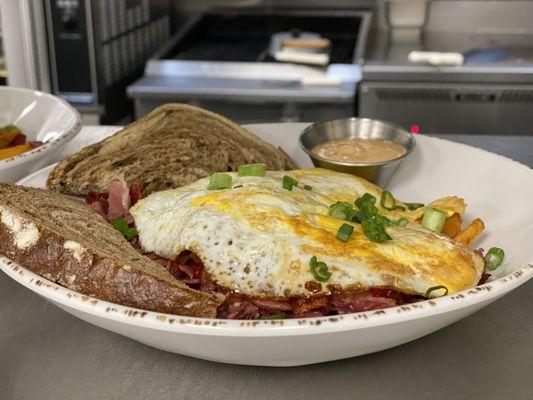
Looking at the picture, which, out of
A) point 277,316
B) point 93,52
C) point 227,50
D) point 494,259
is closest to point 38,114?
point 277,316

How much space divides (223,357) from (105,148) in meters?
0.87

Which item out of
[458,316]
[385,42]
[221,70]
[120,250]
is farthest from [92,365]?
[385,42]

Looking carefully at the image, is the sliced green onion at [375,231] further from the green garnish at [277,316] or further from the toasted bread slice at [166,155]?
the toasted bread slice at [166,155]

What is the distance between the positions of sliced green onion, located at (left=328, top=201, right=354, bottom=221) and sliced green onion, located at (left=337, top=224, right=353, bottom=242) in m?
0.11

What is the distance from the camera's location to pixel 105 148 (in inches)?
76.5

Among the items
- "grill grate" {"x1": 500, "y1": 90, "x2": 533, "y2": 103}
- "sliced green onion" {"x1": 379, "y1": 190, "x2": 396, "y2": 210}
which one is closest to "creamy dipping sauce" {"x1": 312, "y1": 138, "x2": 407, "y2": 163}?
"sliced green onion" {"x1": 379, "y1": 190, "x2": 396, "y2": 210}

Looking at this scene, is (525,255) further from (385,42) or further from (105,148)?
(385,42)

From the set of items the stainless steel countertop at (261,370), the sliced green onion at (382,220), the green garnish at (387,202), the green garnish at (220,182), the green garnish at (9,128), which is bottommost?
the stainless steel countertop at (261,370)

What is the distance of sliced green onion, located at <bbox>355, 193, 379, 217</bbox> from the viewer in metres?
1.57

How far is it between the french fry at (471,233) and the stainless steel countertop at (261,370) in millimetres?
257

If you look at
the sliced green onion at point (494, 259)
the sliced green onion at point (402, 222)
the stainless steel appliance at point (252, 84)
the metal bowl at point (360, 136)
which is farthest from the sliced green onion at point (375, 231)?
the stainless steel appliance at point (252, 84)

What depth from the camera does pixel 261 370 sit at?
1.32 metres

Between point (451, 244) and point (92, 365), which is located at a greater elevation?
point (451, 244)

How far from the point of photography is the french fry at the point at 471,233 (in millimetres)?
1688
